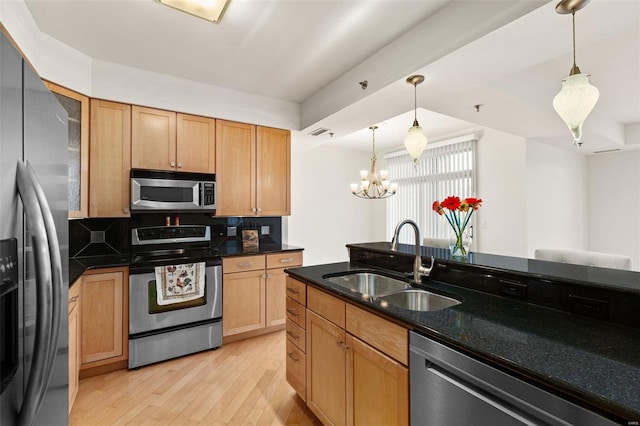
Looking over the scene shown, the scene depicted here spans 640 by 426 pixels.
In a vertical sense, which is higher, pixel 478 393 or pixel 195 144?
pixel 195 144

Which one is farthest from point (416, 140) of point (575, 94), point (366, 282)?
point (366, 282)

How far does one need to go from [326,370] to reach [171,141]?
259cm

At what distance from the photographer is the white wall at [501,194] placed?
160 inches

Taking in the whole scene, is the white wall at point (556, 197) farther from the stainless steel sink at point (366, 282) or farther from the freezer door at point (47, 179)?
the freezer door at point (47, 179)

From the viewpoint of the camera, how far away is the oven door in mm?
2570

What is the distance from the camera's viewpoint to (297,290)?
6.79 feet

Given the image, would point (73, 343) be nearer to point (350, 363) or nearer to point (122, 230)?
point (122, 230)

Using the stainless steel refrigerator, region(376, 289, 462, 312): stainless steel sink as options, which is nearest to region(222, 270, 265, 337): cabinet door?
region(376, 289, 462, 312): stainless steel sink

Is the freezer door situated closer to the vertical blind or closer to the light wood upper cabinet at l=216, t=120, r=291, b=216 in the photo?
the light wood upper cabinet at l=216, t=120, r=291, b=216

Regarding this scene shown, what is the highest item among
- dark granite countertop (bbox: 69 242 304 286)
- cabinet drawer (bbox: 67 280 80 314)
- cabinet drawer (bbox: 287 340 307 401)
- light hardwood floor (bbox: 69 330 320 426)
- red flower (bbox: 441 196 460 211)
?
red flower (bbox: 441 196 460 211)

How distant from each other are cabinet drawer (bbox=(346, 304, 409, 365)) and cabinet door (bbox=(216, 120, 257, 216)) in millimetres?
2197

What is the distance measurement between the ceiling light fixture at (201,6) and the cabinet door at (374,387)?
7.12 ft

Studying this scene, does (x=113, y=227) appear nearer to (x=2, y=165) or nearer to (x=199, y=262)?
(x=199, y=262)

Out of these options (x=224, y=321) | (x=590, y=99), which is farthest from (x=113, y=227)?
(x=590, y=99)
